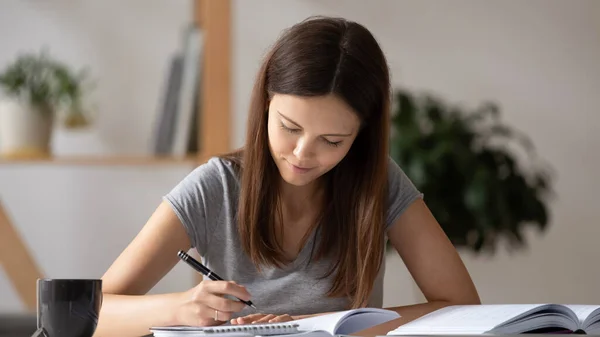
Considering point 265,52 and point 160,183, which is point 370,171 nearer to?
point 265,52

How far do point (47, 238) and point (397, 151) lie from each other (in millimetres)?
1421

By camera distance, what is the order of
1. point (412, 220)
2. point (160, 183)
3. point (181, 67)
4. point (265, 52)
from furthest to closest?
1. point (160, 183)
2. point (181, 67)
3. point (412, 220)
4. point (265, 52)

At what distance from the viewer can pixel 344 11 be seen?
3.25 m

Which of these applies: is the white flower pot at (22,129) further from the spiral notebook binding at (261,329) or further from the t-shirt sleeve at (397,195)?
the spiral notebook binding at (261,329)

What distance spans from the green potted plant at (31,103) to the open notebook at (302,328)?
1.65 meters

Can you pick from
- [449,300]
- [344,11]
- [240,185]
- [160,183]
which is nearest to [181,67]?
[160,183]

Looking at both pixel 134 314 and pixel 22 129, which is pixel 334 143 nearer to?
pixel 134 314

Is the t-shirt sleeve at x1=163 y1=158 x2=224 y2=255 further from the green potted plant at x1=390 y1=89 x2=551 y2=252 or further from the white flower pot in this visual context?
the white flower pot

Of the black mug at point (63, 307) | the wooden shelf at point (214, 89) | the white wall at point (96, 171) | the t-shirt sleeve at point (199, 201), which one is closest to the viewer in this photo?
the black mug at point (63, 307)

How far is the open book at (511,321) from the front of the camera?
1.07 metres

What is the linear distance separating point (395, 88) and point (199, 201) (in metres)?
1.76

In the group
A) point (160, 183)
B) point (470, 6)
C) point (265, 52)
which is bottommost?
point (160, 183)

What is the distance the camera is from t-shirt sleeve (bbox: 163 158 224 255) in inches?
59.3

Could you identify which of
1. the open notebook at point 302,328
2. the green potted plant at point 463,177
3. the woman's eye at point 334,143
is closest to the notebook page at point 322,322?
the open notebook at point 302,328
